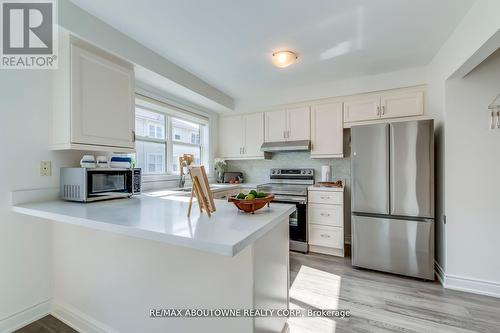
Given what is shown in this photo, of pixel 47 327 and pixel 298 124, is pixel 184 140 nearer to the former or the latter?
pixel 298 124

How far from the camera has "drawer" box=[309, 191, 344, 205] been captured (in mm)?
3031

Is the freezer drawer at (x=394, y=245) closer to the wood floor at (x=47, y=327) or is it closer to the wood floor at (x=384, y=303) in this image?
the wood floor at (x=384, y=303)

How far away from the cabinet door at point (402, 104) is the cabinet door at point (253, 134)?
1869mm

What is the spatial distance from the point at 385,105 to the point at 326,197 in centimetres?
152

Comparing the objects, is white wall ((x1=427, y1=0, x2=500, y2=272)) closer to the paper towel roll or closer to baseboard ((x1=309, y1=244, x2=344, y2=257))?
baseboard ((x1=309, y1=244, x2=344, y2=257))

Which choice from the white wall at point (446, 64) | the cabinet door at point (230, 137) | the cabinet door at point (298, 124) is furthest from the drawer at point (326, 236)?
the cabinet door at point (230, 137)

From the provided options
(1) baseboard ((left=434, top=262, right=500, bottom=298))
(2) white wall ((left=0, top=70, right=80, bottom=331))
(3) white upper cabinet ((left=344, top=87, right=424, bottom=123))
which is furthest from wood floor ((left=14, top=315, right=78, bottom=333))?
(3) white upper cabinet ((left=344, top=87, right=424, bottom=123))

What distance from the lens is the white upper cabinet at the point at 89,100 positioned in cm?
167

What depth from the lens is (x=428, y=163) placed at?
7.59ft

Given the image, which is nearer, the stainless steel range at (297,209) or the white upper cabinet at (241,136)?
the stainless steel range at (297,209)

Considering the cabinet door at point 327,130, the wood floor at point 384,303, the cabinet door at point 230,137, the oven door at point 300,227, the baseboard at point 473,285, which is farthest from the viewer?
the cabinet door at point 230,137

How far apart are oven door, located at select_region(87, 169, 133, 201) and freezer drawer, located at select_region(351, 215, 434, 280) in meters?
2.55

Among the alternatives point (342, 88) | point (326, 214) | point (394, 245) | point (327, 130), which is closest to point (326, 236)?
point (326, 214)

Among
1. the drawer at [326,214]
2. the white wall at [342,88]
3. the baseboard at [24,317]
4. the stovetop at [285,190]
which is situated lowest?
the baseboard at [24,317]
